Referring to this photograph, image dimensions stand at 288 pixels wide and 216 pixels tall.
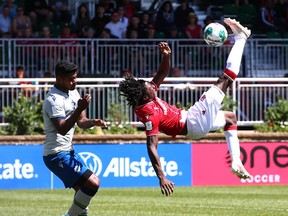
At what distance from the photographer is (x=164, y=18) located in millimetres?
26875

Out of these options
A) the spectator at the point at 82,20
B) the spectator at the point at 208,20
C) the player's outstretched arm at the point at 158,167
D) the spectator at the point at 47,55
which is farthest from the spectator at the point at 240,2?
the player's outstretched arm at the point at 158,167

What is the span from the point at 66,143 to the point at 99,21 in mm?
13644

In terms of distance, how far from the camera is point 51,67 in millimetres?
24922

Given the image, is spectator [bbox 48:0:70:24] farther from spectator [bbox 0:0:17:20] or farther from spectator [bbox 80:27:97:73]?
spectator [bbox 80:27:97:73]

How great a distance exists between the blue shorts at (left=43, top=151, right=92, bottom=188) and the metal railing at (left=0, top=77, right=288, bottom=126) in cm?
975

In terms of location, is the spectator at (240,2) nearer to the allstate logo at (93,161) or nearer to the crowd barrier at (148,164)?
the crowd barrier at (148,164)

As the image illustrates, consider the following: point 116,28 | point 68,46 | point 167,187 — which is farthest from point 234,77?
point 116,28

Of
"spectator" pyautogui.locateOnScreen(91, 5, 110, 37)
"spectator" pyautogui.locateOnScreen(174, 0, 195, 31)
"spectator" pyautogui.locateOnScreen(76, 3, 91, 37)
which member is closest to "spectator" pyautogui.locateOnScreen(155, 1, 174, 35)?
"spectator" pyautogui.locateOnScreen(174, 0, 195, 31)

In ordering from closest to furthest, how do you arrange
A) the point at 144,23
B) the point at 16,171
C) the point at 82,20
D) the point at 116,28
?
the point at 16,171
the point at 116,28
the point at 82,20
the point at 144,23

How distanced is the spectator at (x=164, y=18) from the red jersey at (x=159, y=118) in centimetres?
1380

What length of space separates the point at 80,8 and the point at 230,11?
4.70 metres

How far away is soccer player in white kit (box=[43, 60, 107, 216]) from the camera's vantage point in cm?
1259

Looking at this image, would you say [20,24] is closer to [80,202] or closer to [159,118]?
[159,118]

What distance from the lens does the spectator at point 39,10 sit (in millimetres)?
26598
